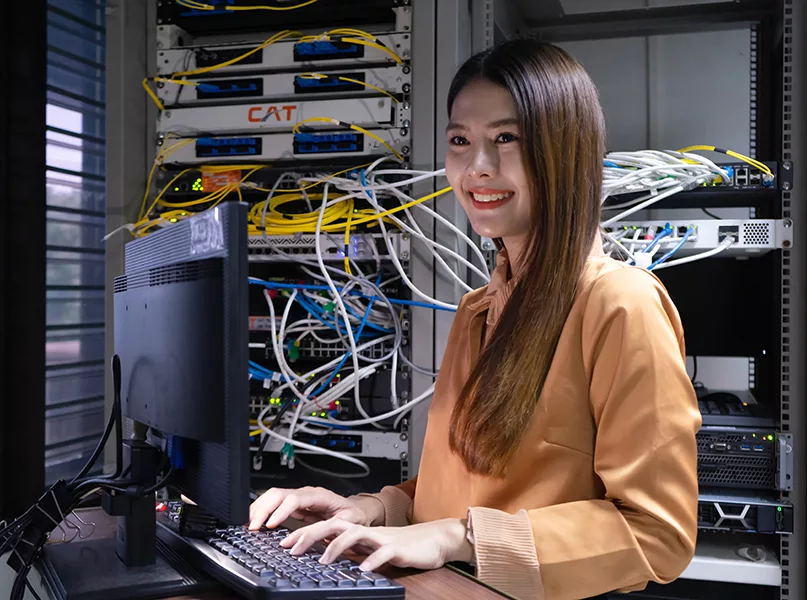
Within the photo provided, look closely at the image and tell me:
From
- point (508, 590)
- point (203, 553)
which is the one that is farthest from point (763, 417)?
point (203, 553)

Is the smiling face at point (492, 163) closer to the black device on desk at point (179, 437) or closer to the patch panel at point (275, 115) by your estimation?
the black device on desk at point (179, 437)

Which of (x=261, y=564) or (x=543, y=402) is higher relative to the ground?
(x=543, y=402)

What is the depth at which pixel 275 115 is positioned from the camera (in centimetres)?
171

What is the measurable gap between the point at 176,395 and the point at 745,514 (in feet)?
4.20

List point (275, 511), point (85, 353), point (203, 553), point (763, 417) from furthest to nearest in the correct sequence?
point (85, 353) → point (763, 417) → point (275, 511) → point (203, 553)

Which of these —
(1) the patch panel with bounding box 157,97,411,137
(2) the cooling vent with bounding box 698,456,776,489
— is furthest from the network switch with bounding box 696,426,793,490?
(1) the patch panel with bounding box 157,97,411,137

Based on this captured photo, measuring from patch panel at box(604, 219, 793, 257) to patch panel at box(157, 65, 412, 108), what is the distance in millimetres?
596

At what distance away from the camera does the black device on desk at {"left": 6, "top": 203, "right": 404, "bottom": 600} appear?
69 cm

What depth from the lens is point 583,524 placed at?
835mm

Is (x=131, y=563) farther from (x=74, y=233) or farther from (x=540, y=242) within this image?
(x=74, y=233)

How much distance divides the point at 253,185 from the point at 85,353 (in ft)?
2.04

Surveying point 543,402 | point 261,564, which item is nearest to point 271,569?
point 261,564

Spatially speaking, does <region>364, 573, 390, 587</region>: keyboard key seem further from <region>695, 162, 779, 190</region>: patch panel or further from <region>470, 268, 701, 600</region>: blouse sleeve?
<region>695, 162, 779, 190</region>: patch panel

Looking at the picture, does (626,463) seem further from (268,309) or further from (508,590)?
(268,309)
